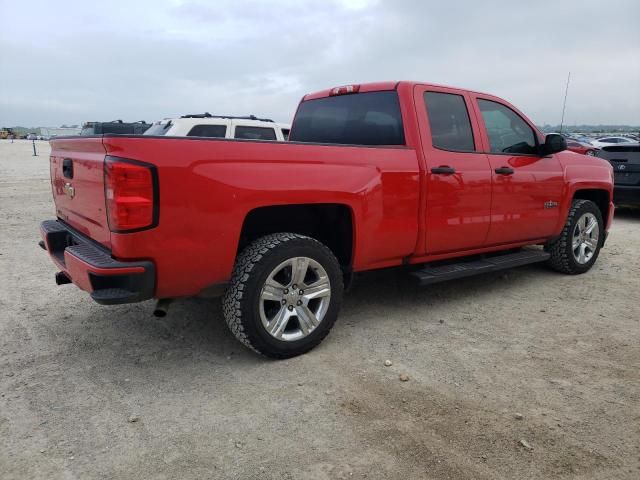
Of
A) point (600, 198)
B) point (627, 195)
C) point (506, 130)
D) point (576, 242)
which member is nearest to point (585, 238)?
point (576, 242)

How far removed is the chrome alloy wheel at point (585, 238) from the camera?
5.56 metres

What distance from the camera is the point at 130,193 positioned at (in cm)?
268

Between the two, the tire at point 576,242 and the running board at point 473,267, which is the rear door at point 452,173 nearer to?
the running board at point 473,267

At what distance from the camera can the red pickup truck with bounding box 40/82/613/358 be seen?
2783 mm

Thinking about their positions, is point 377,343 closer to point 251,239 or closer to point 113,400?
point 251,239

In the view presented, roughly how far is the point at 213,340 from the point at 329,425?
1387 millimetres

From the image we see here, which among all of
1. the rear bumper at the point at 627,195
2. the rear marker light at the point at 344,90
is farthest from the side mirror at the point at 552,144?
the rear bumper at the point at 627,195

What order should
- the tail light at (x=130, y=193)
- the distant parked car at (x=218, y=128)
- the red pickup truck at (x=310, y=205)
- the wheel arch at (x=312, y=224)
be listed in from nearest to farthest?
the tail light at (x=130, y=193) → the red pickup truck at (x=310, y=205) → the wheel arch at (x=312, y=224) → the distant parked car at (x=218, y=128)

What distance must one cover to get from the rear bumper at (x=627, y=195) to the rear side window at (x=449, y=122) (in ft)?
20.8

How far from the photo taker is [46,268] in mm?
5535

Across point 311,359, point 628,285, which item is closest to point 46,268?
point 311,359

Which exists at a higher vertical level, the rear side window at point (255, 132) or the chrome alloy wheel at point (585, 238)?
the rear side window at point (255, 132)

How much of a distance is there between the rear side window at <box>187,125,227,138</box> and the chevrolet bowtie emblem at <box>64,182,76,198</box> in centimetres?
523

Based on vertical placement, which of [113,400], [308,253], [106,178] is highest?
[106,178]
